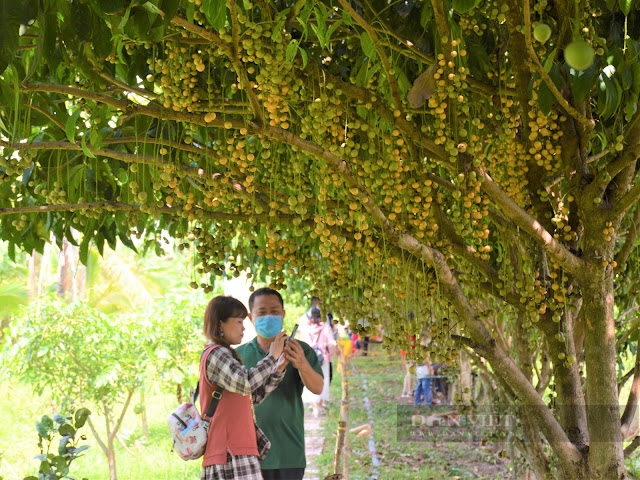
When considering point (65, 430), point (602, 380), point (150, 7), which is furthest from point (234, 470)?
point (150, 7)

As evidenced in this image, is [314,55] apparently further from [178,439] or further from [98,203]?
[178,439]

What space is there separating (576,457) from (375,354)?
9.63 meters

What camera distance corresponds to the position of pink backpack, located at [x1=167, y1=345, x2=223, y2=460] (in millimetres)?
2303

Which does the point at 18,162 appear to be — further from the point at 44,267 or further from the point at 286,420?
the point at 44,267

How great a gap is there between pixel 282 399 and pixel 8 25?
81.4 inches

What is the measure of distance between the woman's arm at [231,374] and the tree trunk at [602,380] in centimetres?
107

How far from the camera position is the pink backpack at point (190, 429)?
90.7 inches

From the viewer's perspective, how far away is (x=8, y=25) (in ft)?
2.91

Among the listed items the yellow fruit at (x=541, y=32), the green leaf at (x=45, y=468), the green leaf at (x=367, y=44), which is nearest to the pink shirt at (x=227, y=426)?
the green leaf at (x=45, y=468)

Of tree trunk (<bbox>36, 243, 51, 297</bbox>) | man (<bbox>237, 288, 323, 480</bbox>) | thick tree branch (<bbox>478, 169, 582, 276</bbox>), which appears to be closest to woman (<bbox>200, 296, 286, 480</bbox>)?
man (<bbox>237, 288, 323, 480</bbox>)

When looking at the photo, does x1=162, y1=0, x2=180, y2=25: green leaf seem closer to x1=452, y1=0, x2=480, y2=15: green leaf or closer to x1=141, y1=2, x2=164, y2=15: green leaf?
x1=141, y1=2, x2=164, y2=15: green leaf

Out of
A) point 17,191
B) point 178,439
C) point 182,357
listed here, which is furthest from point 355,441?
point 17,191

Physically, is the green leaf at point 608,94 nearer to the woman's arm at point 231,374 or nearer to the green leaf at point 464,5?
the green leaf at point 464,5

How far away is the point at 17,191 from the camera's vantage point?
2.35 metres
